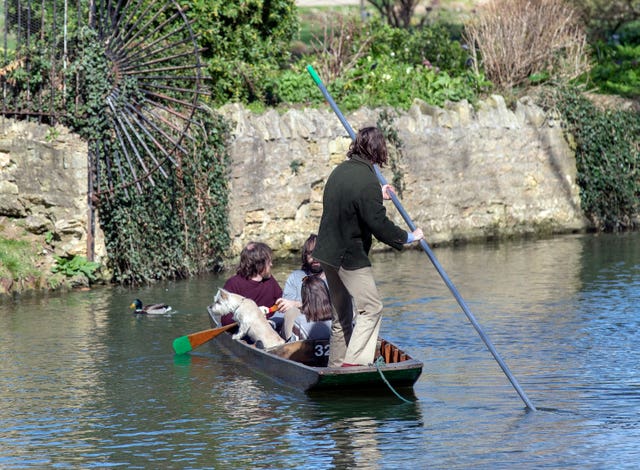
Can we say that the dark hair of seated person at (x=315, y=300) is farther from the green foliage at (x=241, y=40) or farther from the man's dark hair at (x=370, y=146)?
the green foliage at (x=241, y=40)

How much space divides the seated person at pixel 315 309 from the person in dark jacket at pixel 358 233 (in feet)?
2.79

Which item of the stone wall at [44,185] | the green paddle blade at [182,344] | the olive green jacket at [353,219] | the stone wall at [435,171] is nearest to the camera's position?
the olive green jacket at [353,219]

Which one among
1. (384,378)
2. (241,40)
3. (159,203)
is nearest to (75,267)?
(159,203)

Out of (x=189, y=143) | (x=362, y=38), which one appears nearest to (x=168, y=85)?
(x=189, y=143)

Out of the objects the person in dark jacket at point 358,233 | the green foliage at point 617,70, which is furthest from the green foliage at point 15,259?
the green foliage at point 617,70

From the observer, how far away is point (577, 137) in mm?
22266

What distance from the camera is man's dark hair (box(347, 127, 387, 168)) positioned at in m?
9.48

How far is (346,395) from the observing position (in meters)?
10.0

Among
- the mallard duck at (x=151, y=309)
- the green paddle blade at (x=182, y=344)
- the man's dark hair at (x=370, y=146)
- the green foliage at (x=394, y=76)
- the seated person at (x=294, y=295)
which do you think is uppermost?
the green foliage at (x=394, y=76)

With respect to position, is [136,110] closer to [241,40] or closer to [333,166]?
[241,40]

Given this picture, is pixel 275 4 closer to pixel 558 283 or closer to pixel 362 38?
pixel 362 38

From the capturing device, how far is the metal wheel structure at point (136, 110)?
53.8 feet

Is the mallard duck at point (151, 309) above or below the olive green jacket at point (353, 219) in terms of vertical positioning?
below

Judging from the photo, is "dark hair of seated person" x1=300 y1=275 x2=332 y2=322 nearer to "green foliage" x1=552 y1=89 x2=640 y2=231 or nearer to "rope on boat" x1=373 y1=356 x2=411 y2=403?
"rope on boat" x1=373 y1=356 x2=411 y2=403
